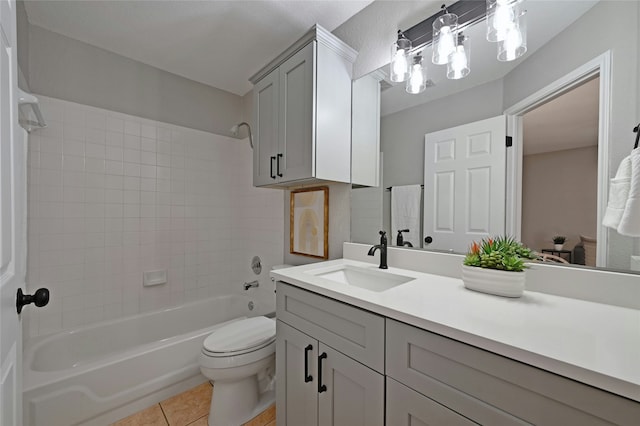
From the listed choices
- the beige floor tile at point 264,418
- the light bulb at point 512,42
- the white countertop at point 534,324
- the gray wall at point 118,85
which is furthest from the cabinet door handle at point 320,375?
the gray wall at point 118,85

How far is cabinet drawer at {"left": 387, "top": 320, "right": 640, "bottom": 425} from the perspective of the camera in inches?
19.1

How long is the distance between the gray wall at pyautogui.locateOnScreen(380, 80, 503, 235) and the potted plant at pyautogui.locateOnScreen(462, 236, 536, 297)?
19.6 inches

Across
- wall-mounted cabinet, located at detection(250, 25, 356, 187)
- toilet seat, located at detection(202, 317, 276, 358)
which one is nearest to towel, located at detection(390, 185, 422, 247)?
Result: wall-mounted cabinet, located at detection(250, 25, 356, 187)

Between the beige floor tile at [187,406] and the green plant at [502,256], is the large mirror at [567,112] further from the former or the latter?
the beige floor tile at [187,406]

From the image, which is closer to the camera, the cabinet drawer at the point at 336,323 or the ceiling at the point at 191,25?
the cabinet drawer at the point at 336,323

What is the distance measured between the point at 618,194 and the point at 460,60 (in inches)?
32.9

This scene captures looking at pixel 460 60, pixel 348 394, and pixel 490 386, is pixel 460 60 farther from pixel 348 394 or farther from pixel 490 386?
pixel 348 394

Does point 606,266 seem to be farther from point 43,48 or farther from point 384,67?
point 43,48

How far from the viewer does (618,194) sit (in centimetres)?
79

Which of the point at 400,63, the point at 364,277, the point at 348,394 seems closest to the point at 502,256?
the point at 364,277

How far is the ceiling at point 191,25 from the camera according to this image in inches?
62.7

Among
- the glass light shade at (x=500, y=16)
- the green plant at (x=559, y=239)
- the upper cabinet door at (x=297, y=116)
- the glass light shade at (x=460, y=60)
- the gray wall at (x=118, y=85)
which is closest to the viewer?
the green plant at (x=559, y=239)

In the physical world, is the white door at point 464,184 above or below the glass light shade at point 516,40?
below

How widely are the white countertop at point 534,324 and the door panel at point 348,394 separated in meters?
0.22
